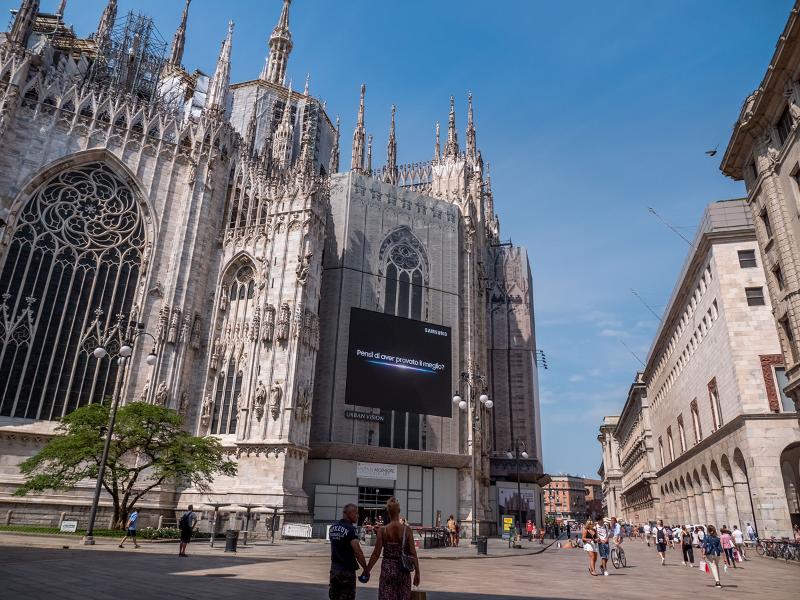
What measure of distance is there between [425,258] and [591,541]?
28.9 meters

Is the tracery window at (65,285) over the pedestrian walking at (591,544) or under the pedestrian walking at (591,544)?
over

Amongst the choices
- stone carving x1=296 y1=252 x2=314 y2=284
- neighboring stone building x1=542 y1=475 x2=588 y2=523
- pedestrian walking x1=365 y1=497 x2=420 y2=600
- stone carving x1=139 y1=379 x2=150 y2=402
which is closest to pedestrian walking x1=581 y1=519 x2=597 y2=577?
pedestrian walking x1=365 y1=497 x2=420 y2=600

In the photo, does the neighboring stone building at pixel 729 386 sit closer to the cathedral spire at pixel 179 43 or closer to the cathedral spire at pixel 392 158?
the cathedral spire at pixel 392 158

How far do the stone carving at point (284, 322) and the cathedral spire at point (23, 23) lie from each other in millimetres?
24153

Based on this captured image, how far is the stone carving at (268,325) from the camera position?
33938 millimetres

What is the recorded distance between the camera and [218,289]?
38.5 m

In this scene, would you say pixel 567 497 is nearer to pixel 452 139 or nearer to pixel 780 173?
pixel 452 139

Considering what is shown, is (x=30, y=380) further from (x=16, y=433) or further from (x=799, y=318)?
(x=799, y=318)

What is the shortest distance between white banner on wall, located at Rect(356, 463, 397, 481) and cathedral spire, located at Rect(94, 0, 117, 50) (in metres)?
42.4

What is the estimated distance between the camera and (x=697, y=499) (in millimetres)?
45688

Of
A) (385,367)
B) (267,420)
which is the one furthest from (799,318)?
(267,420)

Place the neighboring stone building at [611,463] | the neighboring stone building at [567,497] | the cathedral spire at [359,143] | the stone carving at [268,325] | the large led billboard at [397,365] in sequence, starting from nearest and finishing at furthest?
the stone carving at [268,325], the large led billboard at [397,365], the cathedral spire at [359,143], the neighboring stone building at [611,463], the neighboring stone building at [567,497]

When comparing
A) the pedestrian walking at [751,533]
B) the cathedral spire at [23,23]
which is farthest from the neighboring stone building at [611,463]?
the cathedral spire at [23,23]

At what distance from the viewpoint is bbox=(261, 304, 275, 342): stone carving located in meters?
33.9
